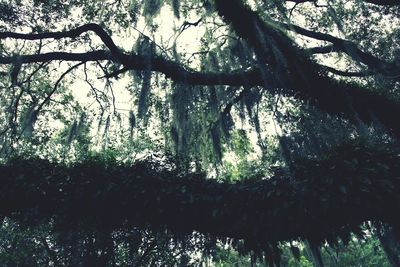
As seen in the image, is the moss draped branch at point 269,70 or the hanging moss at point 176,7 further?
the moss draped branch at point 269,70

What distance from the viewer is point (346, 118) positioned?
8.21 m

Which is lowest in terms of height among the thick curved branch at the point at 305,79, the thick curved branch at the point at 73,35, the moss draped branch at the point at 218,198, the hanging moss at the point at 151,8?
the moss draped branch at the point at 218,198

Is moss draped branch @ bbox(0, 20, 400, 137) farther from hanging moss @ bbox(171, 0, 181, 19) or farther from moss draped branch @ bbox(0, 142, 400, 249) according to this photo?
moss draped branch @ bbox(0, 142, 400, 249)

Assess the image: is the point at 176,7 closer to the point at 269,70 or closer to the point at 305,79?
the point at 269,70

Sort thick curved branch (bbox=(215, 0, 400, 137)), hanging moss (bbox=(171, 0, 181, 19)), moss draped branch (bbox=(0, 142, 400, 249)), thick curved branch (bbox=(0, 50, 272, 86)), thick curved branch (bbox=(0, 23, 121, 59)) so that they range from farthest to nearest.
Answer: thick curved branch (bbox=(0, 50, 272, 86)) < thick curved branch (bbox=(215, 0, 400, 137)) < thick curved branch (bbox=(0, 23, 121, 59)) < hanging moss (bbox=(171, 0, 181, 19)) < moss draped branch (bbox=(0, 142, 400, 249))

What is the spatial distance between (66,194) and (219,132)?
3899mm

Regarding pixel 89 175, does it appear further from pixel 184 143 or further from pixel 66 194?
pixel 184 143

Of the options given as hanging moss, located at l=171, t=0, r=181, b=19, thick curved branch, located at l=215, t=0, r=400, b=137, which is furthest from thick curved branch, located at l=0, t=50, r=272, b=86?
hanging moss, located at l=171, t=0, r=181, b=19

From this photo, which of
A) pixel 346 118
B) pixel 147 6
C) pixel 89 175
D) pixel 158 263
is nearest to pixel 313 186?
pixel 346 118

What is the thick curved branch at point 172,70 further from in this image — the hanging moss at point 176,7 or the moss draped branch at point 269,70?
the hanging moss at point 176,7

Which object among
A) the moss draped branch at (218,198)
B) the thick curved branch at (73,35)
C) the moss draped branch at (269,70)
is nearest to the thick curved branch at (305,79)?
the moss draped branch at (269,70)

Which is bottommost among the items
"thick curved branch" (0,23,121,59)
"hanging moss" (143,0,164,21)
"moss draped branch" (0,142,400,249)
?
"moss draped branch" (0,142,400,249)

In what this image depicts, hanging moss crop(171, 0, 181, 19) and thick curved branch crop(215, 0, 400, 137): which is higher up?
hanging moss crop(171, 0, 181, 19)

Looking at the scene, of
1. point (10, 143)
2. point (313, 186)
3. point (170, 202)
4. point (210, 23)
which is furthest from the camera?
point (210, 23)
